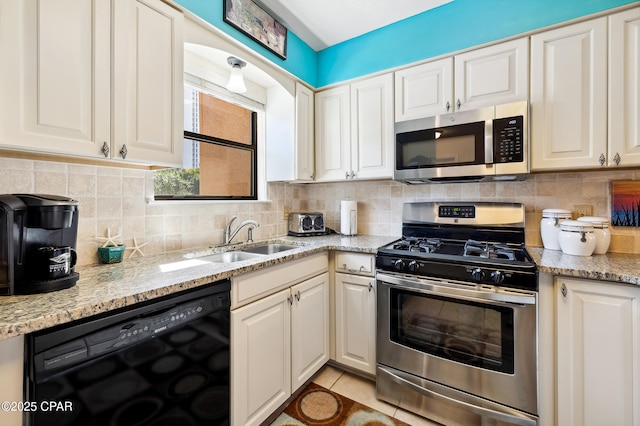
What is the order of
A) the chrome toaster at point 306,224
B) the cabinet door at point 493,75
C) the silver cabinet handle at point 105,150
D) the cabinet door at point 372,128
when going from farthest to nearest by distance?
the chrome toaster at point 306,224 < the cabinet door at point 372,128 < the cabinet door at point 493,75 < the silver cabinet handle at point 105,150

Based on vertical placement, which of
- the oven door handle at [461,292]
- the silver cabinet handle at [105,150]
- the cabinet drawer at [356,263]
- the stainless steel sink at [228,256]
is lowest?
the oven door handle at [461,292]

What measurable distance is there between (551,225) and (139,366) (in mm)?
2282

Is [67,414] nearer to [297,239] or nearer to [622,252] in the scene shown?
Answer: [297,239]

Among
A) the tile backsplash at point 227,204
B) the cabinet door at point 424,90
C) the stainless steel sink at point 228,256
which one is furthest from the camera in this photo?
the cabinet door at point 424,90

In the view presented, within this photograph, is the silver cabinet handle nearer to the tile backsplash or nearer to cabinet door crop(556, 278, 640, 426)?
the tile backsplash

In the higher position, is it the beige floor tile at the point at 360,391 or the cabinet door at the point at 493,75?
the cabinet door at the point at 493,75

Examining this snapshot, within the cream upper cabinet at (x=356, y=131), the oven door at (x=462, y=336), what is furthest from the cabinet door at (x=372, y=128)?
the oven door at (x=462, y=336)

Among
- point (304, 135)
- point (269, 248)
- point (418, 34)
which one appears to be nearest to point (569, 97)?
point (418, 34)

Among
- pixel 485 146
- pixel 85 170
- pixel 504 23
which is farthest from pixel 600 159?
pixel 85 170

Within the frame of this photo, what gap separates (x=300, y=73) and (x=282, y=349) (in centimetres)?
218

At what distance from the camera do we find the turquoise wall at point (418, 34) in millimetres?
1704

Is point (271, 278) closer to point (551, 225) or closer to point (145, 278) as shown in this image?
point (145, 278)

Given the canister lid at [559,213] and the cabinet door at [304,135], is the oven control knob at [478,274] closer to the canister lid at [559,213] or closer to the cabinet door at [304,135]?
the canister lid at [559,213]

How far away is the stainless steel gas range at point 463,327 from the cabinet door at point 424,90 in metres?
0.82
